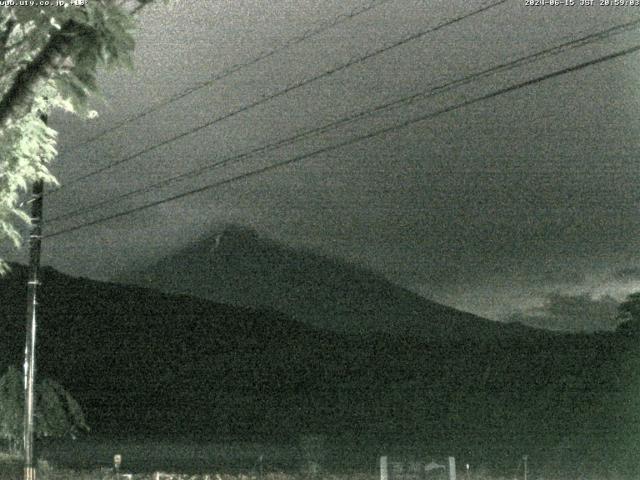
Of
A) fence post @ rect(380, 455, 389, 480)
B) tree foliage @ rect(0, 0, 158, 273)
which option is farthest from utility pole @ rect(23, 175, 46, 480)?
tree foliage @ rect(0, 0, 158, 273)

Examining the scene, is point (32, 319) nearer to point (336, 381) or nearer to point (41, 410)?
point (41, 410)

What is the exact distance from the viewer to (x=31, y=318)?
22.7 m

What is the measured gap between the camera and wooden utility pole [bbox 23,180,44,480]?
21.9 metres

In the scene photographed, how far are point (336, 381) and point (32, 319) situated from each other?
5060 centimetres

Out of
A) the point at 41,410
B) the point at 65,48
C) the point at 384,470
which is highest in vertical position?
the point at 65,48

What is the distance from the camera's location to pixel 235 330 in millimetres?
112062

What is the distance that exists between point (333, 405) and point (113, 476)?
3713cm

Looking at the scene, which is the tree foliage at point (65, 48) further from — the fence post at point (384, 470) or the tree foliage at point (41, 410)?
the tree foliage at point (41, 410)

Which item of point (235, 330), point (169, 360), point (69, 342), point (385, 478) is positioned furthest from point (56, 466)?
point (235, 330)

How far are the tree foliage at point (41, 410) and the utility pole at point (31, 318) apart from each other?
37.8ft

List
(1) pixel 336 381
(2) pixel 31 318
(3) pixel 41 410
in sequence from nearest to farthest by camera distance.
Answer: (2) pixel 31 318
(3) pixel 41 410
(1) pixel 336 381

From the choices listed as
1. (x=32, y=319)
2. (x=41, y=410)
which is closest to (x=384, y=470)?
(x=32, y=319)

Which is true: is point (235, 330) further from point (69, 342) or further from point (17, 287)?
point (17, 287)

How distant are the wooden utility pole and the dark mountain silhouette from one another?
655 inches
